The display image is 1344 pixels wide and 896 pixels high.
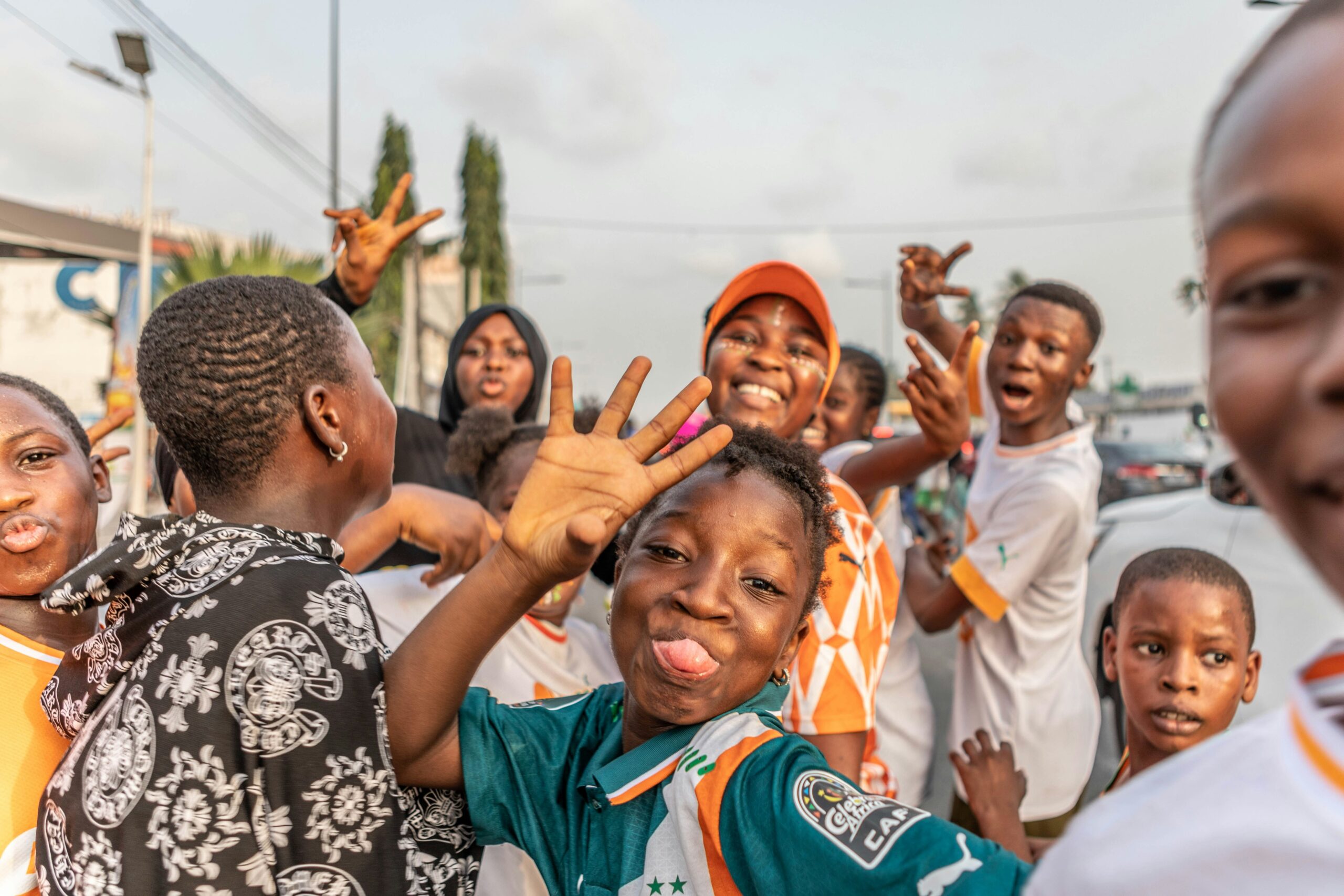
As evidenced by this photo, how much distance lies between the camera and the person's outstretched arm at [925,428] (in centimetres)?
240

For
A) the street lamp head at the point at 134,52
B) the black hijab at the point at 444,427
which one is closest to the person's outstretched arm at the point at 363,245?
the black hijab at the point at 444,427

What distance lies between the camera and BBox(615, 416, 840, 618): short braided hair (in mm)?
1568

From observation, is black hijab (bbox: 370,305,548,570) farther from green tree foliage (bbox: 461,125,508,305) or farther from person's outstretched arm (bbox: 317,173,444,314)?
green tree foliage (bbox: 461,125,508,305)

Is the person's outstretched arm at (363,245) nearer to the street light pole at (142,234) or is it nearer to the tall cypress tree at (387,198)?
the street light pole at (142,234)

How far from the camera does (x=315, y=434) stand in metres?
1.38

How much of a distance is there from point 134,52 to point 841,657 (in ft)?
49.6

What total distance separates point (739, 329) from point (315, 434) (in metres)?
1.35

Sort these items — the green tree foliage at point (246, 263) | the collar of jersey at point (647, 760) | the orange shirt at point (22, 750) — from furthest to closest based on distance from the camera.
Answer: the green tree foliage at point (246, 263), the orange shirt at point (22, 750), the collar of jersey at point (647, 760)

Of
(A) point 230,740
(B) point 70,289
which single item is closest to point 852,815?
(A) point 230,740

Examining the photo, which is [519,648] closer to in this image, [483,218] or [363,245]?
[363,245]

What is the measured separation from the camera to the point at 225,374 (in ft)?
4.35

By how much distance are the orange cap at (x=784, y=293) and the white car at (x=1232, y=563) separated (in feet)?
3.98

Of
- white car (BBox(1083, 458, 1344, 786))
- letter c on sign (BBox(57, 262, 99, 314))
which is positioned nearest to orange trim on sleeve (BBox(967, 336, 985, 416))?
white car (BBox(1083, 458, 1344, 786))

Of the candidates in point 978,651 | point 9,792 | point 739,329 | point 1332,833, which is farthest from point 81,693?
point 978,651
